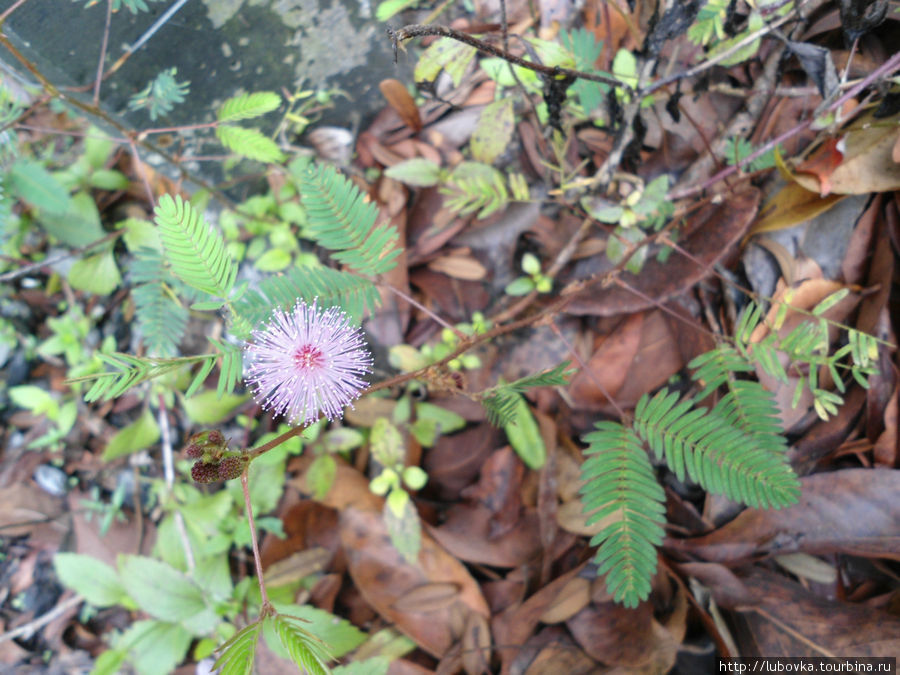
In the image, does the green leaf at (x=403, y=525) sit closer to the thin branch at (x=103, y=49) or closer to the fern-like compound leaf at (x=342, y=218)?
the fern-like compound leaf at (x=342, y=218)

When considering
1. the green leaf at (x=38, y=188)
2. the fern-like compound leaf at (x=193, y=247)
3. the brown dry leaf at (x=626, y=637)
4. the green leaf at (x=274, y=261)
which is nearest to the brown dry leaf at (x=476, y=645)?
the brown dry leaf at (x=626, y=637)

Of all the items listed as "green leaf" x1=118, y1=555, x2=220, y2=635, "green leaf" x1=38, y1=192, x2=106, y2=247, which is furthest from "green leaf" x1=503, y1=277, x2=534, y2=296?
"green leaf" x1=38, y1=192, x2=106, y2=247

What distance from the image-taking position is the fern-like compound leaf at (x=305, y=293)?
1.30 metres

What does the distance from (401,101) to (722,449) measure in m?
1.61

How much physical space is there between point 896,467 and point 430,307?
4.90ft

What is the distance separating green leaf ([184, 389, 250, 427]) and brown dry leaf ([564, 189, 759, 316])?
1.33 meters

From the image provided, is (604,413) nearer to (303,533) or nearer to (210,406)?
(303,533)

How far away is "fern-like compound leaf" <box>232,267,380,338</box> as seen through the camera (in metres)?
1.30

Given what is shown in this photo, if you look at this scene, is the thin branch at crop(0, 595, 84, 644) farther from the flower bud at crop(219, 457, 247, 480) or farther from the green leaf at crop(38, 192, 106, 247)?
the flower bud at crop(219, 457, 247, 480)

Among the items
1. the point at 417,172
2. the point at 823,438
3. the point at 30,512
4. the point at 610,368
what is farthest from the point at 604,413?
the point at 30,512

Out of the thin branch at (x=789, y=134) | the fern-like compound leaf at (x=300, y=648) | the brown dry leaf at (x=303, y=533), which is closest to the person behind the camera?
the fern-like compound leaf at (x=300, y=648)

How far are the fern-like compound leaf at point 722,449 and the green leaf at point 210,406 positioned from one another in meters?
1.53

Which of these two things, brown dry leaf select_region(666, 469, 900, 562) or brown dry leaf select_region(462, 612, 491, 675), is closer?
brown dry leaf select_region(666, 469, 900, 562)

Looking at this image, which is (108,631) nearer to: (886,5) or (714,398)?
(714,398)
